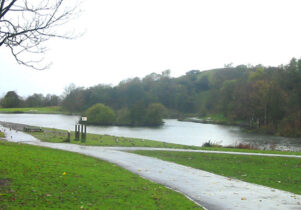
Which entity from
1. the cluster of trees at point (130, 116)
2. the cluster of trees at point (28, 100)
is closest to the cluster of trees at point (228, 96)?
the cluster of trees at point (130, 116)

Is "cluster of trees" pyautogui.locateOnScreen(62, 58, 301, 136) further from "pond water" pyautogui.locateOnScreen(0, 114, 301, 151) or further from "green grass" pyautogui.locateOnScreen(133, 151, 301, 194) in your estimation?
"green grass" pyautogui.locateOnScreen(133, 151, 301, 194)

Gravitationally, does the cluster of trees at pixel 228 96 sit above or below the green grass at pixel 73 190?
above

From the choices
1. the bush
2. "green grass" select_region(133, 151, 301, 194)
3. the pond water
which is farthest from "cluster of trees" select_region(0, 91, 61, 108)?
"green grass" select_region(133, 151, 301, 194)

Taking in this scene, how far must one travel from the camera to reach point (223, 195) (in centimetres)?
1015

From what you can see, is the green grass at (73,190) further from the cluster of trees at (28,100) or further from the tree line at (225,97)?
the cluster of trees at (28,100)

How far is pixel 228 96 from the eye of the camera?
106 m

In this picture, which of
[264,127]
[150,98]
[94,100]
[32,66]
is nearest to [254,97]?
[264,127]

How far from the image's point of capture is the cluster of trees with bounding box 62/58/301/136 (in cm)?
7081

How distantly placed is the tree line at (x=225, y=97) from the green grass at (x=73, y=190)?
56495 mm

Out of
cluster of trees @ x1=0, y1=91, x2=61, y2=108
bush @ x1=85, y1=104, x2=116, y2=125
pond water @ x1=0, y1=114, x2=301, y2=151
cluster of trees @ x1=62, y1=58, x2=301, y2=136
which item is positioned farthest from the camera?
cluster of trees @ x1=0, y1=91, x2=61, y2=108

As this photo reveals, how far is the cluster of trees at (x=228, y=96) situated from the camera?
232 feet

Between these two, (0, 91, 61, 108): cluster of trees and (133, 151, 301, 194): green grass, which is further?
(0, 91, 61, 108): cluster of trees

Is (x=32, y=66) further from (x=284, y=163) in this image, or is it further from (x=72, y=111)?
(x=72, y=111)

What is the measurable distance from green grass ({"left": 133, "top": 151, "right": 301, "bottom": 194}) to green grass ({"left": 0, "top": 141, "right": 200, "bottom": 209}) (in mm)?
5209
